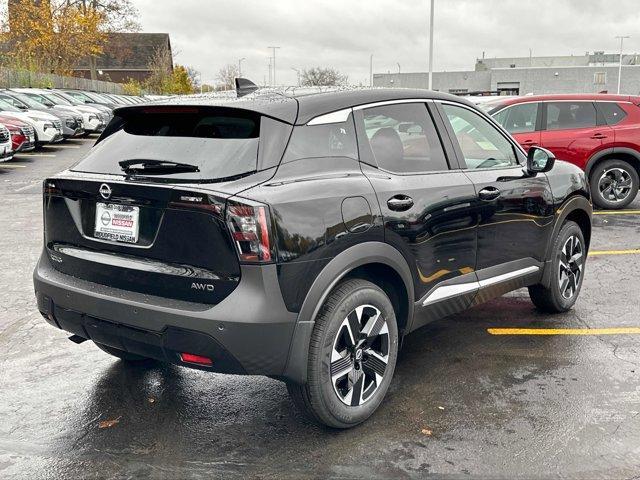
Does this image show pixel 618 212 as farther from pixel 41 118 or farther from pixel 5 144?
pixel 41 118

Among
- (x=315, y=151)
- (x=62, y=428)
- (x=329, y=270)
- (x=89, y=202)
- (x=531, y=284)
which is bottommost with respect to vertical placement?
(x=62, y=428)

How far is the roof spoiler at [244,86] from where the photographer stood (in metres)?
3.85

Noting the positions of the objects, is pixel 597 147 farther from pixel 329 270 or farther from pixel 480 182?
pixel 329 270

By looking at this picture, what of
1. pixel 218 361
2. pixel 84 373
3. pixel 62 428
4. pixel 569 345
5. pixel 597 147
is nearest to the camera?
pixel 218 361

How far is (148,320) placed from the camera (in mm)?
3170

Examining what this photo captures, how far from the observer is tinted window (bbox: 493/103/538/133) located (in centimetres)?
1065

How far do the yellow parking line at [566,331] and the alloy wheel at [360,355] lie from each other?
1.73m

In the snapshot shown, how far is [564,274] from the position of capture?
538 centimetres

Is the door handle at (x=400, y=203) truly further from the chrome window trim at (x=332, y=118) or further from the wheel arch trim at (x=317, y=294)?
the chrome window trim at (x=332, y=118)

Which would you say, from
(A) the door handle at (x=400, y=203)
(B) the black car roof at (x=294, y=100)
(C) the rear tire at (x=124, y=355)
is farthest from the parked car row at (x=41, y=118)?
(A) the door handle at (x=400, y=203)

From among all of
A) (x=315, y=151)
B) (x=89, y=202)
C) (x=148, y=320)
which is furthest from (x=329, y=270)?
(x=89, y=202)

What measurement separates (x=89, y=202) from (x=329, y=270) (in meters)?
1.27

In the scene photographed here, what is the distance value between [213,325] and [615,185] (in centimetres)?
940

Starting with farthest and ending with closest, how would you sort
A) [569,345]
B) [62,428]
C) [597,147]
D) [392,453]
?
1. [597,147]
2. [569,345]
3. [62,428]
4. [392,453]
